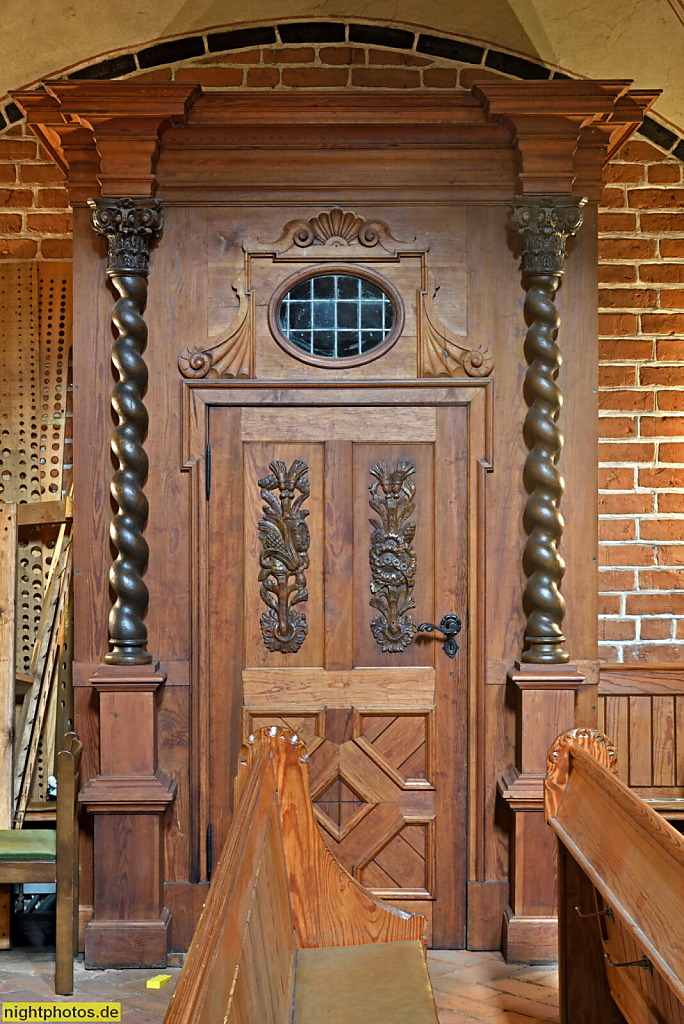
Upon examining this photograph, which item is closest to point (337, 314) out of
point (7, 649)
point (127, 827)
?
point (7, 649)

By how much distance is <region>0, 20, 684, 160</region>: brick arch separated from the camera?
4547mm

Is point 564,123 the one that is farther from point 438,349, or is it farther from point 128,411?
point 128,411

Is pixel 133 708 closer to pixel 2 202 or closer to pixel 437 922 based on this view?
pixel 437 922

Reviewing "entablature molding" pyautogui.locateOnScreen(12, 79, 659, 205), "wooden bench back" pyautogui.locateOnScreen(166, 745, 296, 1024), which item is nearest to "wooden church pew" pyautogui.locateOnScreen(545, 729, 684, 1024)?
"wooden bench back" pyautogui.locateOnScreen(166, 745, 296, 1024)

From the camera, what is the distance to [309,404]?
387 centimetres

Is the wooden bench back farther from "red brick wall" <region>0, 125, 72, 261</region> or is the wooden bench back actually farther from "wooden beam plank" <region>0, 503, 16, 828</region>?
"red brick wall" <region>0, 125, 72, 261</region>

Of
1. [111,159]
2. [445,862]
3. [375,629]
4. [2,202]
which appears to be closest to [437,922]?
[445,862]

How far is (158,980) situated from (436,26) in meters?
4.11

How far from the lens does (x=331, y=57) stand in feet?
15.0

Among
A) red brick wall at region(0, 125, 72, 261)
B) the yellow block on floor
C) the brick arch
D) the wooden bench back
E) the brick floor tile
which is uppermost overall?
the brick arch

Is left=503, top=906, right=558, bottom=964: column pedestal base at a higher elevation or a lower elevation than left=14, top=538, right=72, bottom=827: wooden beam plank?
lower

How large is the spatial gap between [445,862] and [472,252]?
2.37 metres

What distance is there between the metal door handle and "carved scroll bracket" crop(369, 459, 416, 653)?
61 mm

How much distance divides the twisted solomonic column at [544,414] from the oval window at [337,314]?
0.55 meters
